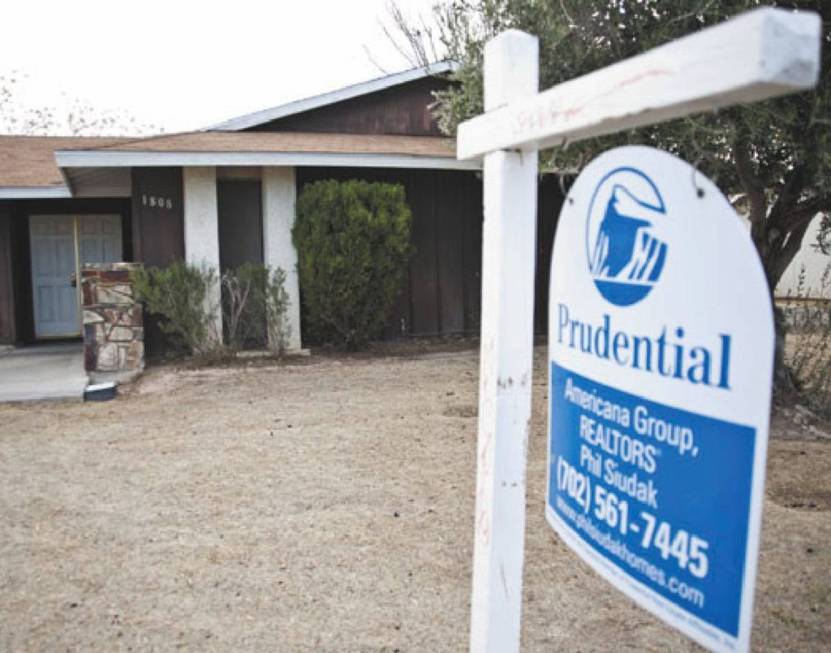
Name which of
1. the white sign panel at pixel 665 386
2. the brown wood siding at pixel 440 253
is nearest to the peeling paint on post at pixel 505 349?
the white sign panel at pixel 665 386

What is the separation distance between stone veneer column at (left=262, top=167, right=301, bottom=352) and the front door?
4.28m

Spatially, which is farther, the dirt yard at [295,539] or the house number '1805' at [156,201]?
the house number '1805' at [156,201]

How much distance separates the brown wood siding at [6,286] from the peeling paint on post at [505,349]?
1177cm

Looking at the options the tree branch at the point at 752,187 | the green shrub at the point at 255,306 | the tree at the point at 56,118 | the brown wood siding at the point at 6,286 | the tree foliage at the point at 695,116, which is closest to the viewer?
the tree foliage at the point at 695,116

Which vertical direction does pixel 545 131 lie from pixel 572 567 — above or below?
above

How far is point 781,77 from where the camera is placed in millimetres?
1179

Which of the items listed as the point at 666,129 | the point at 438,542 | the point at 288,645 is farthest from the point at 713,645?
the point at 666,129

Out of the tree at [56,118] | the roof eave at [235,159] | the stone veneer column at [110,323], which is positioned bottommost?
the stone veneer column at [110,323]

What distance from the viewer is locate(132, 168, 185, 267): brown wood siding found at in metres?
9.95

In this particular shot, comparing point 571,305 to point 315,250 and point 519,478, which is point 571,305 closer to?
point 519,478

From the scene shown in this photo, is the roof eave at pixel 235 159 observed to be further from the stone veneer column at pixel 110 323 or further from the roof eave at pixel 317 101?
the roof eave at pixel 317 101

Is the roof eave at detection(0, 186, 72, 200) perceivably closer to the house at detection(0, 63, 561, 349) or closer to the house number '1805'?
the house at detection(0, 63, 561, 349)

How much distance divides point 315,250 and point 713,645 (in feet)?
27.8

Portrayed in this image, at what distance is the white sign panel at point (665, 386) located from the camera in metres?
1.36
